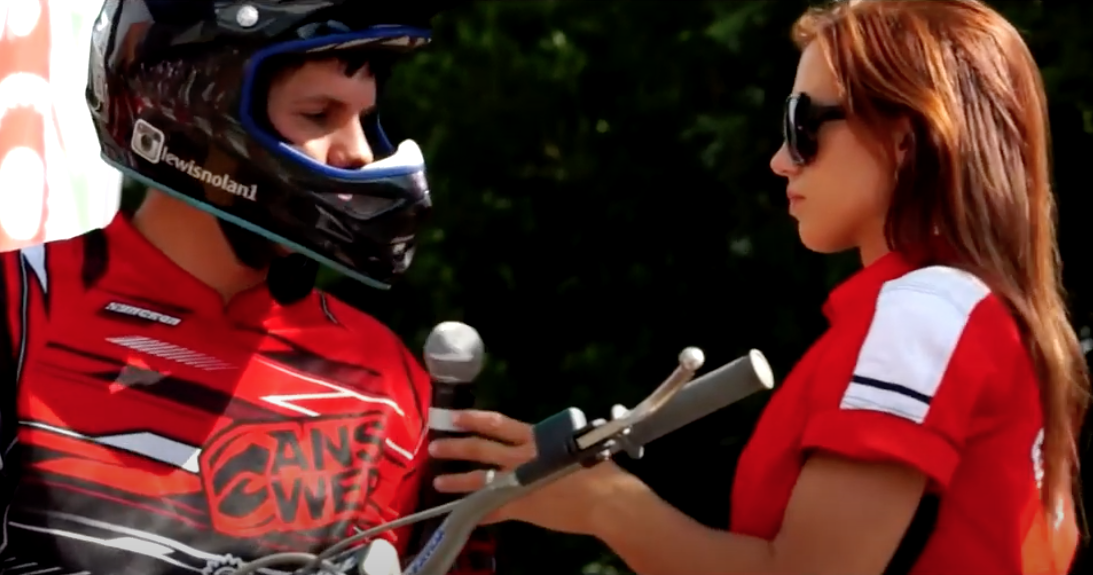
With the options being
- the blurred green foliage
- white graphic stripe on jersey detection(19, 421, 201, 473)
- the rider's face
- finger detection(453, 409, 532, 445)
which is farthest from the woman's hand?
the blurred green foliage

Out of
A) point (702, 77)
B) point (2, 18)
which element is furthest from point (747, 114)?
point (2, 18)

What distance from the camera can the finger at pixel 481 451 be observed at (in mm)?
1826

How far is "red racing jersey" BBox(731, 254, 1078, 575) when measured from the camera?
5.66 ft

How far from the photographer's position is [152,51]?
2146 mm

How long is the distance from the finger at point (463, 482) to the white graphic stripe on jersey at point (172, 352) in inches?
15.1

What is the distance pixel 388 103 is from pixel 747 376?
3005 millimetres

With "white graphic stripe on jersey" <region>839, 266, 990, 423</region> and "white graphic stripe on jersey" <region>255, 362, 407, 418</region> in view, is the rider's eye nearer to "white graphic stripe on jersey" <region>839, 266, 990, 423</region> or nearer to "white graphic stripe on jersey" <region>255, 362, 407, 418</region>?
"white graphic stripe on jersey" <region>255, 362, 407, 418</region>

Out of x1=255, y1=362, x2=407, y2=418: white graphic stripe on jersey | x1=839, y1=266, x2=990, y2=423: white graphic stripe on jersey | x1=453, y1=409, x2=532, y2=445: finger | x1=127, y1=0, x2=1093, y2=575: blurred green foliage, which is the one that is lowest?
x1=127, y1=0, x2=1093, y2=575: blurred green foliage

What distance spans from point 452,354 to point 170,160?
53 centimetres

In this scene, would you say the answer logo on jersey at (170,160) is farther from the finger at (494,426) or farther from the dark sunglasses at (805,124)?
the dark sunglasses at (805,124)

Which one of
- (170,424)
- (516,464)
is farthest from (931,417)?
(170,424)

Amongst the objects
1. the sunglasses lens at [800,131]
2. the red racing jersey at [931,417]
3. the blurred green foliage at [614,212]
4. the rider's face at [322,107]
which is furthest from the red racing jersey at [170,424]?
the blurred green foliage at [614,212]

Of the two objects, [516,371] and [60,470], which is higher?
[60,470]

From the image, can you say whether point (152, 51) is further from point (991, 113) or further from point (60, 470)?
point (991, 113)
